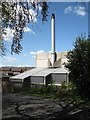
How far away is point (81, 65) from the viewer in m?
24.0

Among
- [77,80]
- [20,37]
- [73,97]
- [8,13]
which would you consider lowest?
[73,97]

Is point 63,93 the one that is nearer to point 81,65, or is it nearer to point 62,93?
point 62,93

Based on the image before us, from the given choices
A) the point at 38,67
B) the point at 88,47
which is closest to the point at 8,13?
the point at 88,47

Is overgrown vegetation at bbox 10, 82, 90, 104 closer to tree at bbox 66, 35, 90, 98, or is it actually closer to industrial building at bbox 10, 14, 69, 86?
tree at bbox 66, 35, 90, 98

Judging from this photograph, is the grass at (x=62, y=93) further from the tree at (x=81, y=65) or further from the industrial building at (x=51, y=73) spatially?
the industrial building at (x=51, y=73)

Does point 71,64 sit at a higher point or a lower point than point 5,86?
higher

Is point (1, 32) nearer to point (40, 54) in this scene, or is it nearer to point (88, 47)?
point (88, 47)

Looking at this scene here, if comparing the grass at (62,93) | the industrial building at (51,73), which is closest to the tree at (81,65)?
the grass at (62,93)

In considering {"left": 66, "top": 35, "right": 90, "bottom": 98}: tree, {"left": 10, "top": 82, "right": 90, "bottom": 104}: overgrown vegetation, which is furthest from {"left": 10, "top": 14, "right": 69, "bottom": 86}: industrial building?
{"left": 66, "top": 35, "right": 90, "bottom": 98}: tree

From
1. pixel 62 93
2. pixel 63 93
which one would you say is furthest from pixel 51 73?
pixel 63 93

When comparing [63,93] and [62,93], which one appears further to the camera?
[62,93]

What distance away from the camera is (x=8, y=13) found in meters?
7.08

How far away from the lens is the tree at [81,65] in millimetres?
23625

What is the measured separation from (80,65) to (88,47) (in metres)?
1.65
